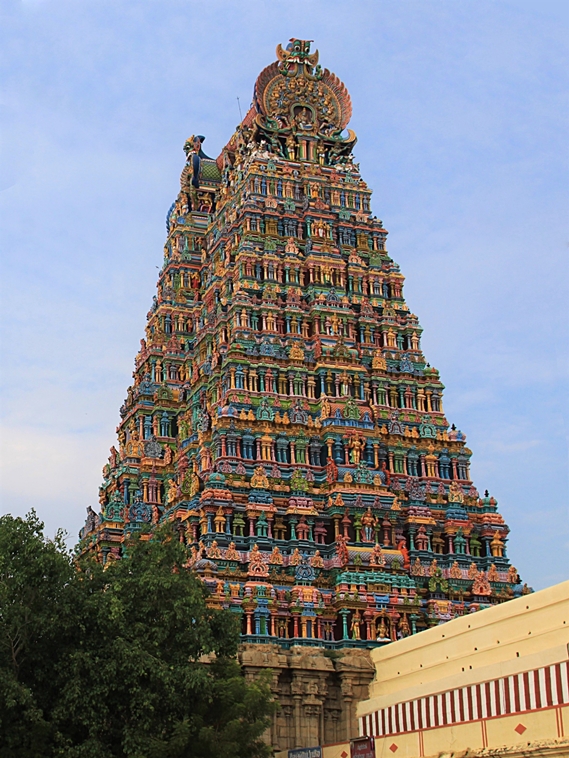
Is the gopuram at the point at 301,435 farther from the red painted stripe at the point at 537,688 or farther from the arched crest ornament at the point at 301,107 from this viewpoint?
the red painted stripe at the point at 537,688

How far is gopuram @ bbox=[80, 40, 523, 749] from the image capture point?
142ft

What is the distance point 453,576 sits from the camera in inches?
1841

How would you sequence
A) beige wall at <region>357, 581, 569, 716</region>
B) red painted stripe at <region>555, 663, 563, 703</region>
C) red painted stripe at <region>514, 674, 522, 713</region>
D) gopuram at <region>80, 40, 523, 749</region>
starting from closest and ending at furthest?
red painted stripe at <region>555, 663, 563, 703</region> < red painted stripe at <region>514, 674, 522, 713</region> < beige wall at <region>357, 581, 569, 716</region> < gopuram at <region>80, 40, 523, 749</region>

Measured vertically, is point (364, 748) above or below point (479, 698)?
below

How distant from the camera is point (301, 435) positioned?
4884 cm

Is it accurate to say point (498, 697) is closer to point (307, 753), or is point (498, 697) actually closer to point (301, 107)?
point (307, 753)

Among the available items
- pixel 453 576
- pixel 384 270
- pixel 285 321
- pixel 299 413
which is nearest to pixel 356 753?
pixel 453 576

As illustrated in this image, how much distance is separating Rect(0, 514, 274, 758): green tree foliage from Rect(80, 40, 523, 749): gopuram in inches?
338

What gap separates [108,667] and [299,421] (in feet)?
66.2

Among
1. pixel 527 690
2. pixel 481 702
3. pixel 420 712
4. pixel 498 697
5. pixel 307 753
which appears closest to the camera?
pixel 527 690

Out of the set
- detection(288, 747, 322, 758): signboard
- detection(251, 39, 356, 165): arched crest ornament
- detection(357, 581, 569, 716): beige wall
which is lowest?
detection(288, 747, 322, 758): signboard

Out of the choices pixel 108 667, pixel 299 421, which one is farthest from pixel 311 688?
pixel 108 667

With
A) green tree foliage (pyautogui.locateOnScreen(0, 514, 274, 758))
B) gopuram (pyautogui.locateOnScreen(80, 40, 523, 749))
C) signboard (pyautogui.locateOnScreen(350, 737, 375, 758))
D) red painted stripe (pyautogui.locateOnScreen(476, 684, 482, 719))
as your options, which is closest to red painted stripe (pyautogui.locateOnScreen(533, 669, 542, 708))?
red painted stripe (pyautogui.locateOnScreen(476, 684, 482, 719))

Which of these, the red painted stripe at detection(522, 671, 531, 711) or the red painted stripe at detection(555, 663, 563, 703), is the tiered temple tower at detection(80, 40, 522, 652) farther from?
the red painted stripe at detection(555, 663, 563, 703)
